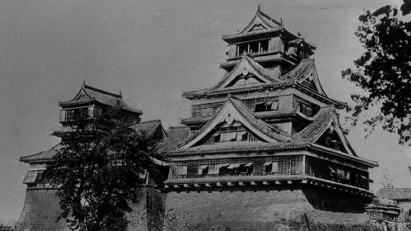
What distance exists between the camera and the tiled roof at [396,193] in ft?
223

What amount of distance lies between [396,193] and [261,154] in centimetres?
4396

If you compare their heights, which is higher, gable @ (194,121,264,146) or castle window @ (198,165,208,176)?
gable @ (194,121,264,146)

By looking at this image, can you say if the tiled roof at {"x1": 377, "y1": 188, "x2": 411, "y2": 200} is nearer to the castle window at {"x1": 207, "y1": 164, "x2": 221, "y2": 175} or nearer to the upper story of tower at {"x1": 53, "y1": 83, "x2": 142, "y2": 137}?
the upper story of tower at {"x1": 53, "y1": 83, "x2": 142, "y2": 137}

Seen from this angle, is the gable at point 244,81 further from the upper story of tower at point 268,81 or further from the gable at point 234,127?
the gable at point 234,127

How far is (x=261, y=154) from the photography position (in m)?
32.8

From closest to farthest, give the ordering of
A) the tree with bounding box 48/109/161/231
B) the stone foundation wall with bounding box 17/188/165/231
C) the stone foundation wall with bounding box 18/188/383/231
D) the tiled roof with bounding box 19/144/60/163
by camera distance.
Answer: the tree with bounding box 48/109/161/231, the stone foundation wall with bounding box 18/188/383/231, the stone foundation wall with bounding box 17/188/165/231, the tiled roof with bounding box 19/144/60/163

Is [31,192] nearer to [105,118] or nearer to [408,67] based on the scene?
[105,118]

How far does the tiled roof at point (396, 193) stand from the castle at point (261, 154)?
1306 inches

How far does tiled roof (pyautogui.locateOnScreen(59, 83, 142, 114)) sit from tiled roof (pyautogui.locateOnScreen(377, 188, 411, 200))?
3914cm

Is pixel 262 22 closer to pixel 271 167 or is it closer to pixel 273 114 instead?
pixel 273 114

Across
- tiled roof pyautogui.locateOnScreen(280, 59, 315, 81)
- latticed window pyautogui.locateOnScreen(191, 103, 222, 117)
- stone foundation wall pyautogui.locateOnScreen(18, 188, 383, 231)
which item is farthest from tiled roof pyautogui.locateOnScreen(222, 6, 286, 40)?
stone foundation wall pyautogui.locateOnScreen(18, 188, 383, 231)

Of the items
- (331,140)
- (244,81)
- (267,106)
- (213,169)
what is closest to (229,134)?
(213,169)

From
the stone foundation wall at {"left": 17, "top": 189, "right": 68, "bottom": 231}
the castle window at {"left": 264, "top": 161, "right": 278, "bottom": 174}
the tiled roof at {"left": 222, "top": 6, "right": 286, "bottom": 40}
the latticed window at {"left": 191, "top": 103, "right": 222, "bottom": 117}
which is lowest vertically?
the stone foundation wall at {"left": 17, "top": 189, "right": 68, "bottom": 231}

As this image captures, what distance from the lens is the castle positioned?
31547mm
